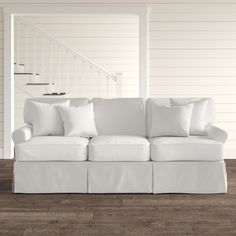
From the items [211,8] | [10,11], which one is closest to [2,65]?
[10,11]

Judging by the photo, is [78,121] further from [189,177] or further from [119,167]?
[189,177]

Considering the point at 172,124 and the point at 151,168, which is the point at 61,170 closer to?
the point at 151,168

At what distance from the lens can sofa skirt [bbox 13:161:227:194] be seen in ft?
18.3

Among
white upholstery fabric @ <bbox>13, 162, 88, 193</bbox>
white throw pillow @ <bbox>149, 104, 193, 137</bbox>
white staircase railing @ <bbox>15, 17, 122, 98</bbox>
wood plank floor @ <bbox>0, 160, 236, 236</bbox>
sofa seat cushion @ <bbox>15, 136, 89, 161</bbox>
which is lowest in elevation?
wood plank floor @ <bbox>0, 160, 236, 236</bbox>

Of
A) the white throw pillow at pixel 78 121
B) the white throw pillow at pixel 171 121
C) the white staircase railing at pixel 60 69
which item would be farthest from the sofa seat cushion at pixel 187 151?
the white staircase railing at pixel 60 69

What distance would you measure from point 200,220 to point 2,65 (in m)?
4.69

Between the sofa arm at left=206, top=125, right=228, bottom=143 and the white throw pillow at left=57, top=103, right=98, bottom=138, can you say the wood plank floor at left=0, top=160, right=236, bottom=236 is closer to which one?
the sofa arm at left=206, top=125, right=228, bottom=143

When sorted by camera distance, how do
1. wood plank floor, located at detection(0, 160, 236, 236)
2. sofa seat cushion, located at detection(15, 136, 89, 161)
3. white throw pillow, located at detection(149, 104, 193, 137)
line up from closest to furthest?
wood plank floor, located at detection(0, 160, 236, 236), sofa seat cushion, located at detection(15, 136, 89, 161), white throw pillow, located at detection(149, 104, 193, 137)

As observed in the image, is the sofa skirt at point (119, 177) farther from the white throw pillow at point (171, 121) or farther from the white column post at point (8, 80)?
the white column post at point (8, 80)

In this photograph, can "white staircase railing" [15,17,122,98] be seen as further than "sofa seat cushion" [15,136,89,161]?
Yes

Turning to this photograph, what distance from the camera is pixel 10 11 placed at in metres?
8.08

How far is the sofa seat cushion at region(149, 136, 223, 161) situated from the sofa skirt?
55mm

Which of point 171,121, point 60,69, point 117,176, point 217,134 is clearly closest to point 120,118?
point 171,121

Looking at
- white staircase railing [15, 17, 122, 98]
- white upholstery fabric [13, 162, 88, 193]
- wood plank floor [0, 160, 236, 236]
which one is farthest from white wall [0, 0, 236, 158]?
white upholstery fabric [13, 162, 88, 193]
